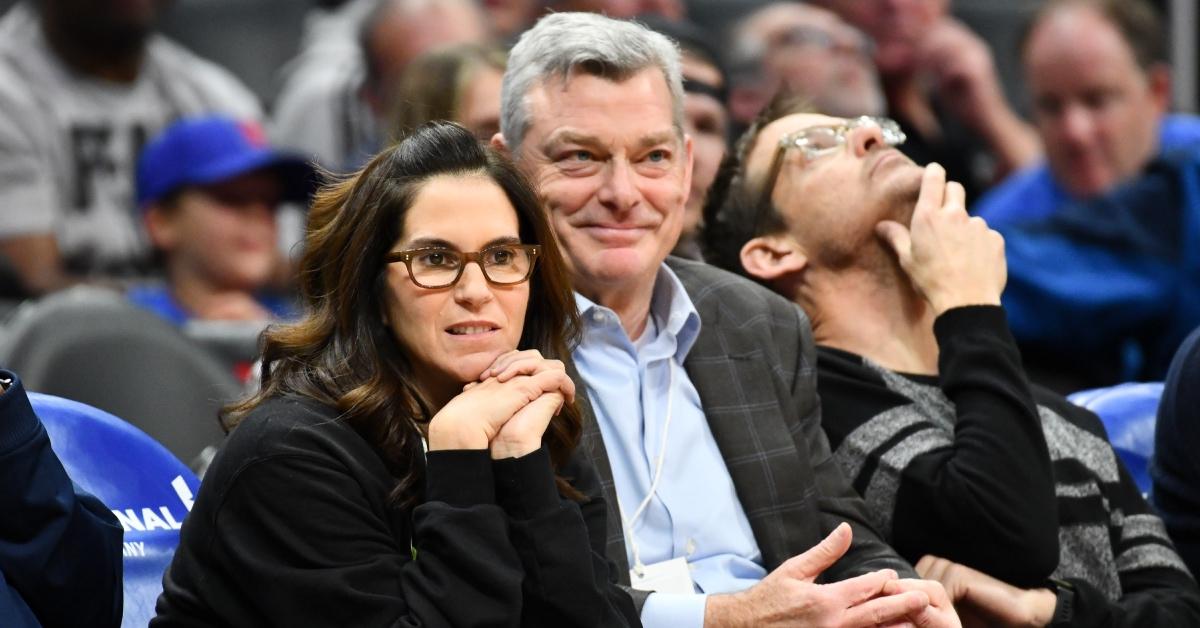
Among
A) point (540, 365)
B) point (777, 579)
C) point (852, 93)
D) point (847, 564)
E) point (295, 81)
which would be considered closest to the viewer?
point (540, 365)

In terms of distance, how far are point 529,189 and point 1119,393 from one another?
66.9 inches

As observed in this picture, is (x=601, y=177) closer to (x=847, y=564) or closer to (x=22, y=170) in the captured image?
(x=847, y=564)

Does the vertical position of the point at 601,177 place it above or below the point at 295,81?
above

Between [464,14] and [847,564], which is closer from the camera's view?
[847,564]

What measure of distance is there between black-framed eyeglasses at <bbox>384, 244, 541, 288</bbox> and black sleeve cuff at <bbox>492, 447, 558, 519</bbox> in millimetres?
273

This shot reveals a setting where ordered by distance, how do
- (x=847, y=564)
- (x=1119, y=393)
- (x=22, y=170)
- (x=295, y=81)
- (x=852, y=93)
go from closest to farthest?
(x=847, y=564) < (x=1119, y=393) < (x=22, y=170) < (x=852, y=93) < (x=295, y=81)

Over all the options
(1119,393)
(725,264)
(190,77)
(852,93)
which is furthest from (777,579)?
(190,77)

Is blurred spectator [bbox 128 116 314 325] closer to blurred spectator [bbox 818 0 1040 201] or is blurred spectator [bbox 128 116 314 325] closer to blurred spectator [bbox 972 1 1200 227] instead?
blurred spectator [bbox 972 1 1200 227]

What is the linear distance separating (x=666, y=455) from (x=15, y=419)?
3.37 feet

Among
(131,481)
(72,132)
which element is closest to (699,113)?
(131,481)

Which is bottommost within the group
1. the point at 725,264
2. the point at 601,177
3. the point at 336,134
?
the point at 336,134

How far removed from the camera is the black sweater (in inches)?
88.2

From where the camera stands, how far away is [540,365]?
2.46 m

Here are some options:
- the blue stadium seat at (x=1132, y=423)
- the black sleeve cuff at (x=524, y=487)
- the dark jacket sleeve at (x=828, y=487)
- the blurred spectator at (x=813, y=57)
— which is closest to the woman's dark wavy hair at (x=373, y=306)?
the black sleeve cuff at (x=524, y=487)
